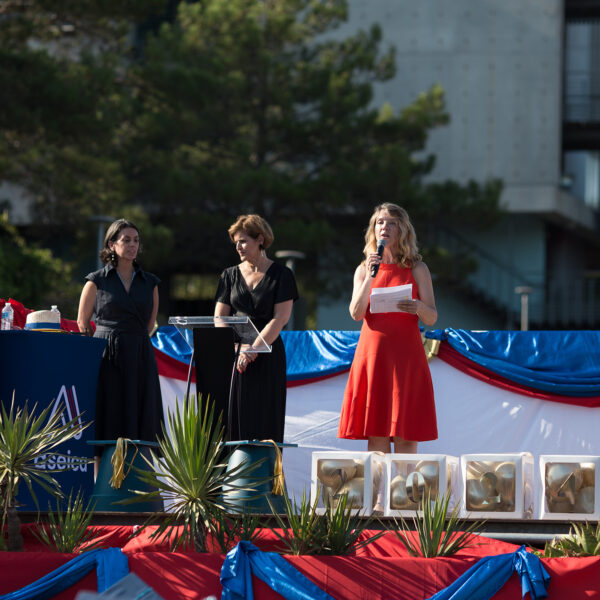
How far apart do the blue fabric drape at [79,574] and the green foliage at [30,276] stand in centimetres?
1325

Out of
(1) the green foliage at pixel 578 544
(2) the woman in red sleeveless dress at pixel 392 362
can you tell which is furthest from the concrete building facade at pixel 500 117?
(1) the green foliage at pixel 578 544

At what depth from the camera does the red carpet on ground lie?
3.82 m

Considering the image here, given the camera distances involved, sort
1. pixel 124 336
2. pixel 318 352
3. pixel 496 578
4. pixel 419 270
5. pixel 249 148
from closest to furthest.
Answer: pixel 496 578, pixel 419 270, pixel 124 336, pixel 318 352, pixel 249 148

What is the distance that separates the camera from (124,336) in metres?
5.66

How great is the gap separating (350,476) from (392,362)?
85 centimetres

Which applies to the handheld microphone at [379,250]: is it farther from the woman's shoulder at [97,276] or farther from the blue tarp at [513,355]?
the blue tarp at [513,355]

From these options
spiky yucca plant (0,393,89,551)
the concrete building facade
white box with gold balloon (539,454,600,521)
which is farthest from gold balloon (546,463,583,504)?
the concrete building facade

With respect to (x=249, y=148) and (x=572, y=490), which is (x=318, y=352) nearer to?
(x=572, y=490)

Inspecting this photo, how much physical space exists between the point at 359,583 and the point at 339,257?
2071 cm

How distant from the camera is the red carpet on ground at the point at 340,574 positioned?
3.82 meters

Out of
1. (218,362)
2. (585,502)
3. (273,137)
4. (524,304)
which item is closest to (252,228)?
(218,362)

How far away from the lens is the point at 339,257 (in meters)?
24.5

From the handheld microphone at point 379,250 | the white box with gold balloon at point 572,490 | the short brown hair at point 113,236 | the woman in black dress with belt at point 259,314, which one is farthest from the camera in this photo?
the short brown hair at point 113,236

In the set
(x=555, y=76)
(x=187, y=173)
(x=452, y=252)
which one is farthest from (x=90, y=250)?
(x=555, y=76)
